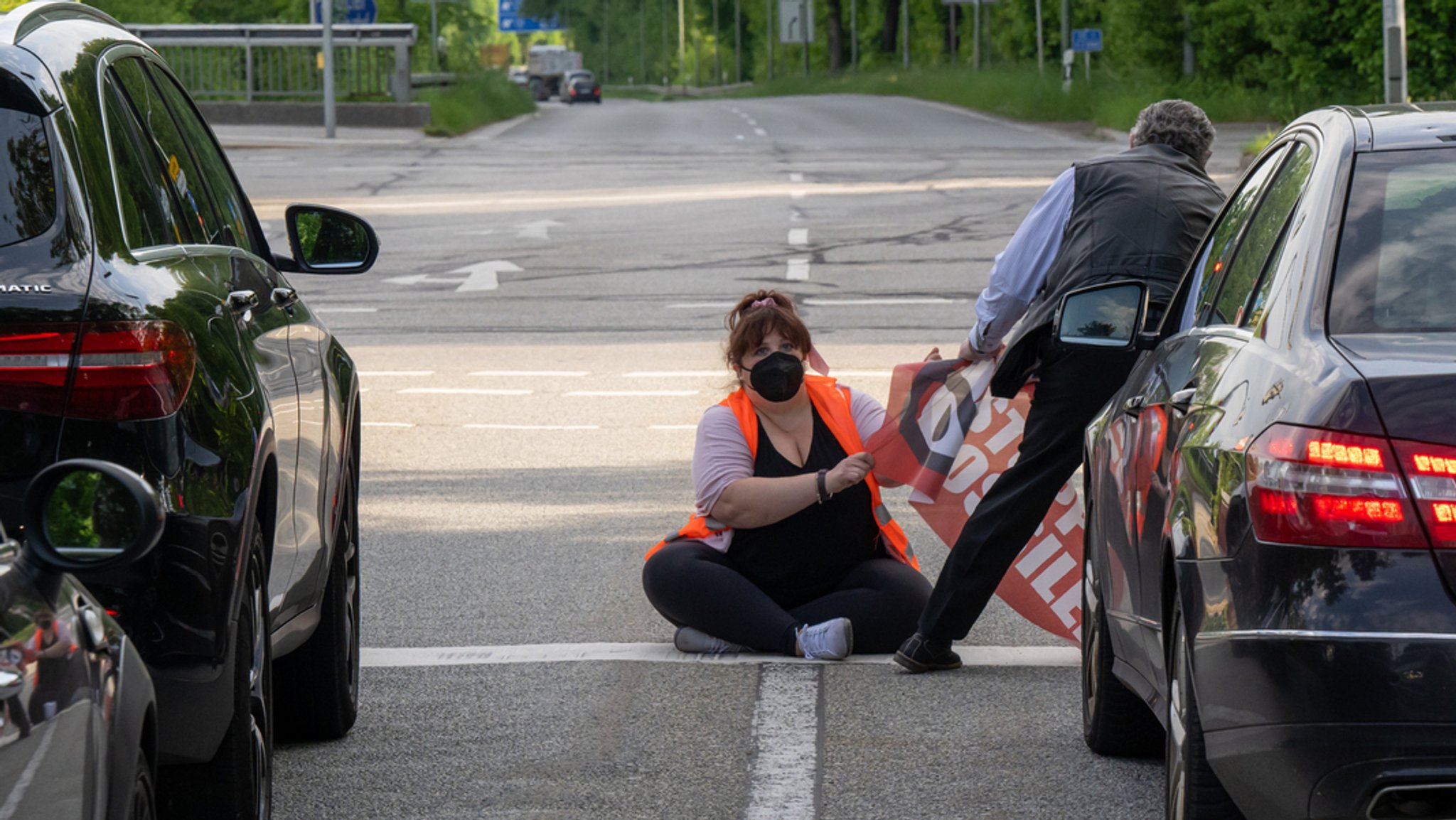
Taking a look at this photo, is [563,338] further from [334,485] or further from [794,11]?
[794,11]

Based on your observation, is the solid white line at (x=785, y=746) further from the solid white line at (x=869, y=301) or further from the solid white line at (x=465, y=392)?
the solid white line at (x=869, y=301)

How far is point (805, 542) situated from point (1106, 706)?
1582 millimetres

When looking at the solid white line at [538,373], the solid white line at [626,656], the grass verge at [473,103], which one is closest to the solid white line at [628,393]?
the solid white line at [538,373]

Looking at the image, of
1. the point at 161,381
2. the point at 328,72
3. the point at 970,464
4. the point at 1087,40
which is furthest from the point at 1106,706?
the point at 1087,40

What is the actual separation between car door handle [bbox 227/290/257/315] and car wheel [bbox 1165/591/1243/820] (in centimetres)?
200

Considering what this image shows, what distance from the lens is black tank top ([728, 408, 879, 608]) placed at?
679 cm

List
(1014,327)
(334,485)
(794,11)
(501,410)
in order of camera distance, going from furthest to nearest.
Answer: (794,11)
(501,410)
(1014,327)
(334,485)

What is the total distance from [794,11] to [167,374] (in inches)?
3980

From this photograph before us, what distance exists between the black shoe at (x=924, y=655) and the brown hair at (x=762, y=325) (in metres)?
0.94

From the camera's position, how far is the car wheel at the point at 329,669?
554cm

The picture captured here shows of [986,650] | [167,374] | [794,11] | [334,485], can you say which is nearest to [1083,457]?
[986,650]

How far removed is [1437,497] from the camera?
3260mm

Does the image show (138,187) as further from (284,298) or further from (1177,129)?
(1177,129)

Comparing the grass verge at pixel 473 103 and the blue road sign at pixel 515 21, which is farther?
the blue road sign at pixel 515 21
